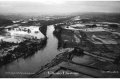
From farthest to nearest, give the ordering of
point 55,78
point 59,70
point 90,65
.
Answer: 1. point 90,65
2. point 59,70
3. point 55,78

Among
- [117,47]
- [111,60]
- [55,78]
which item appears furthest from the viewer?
[117,47]

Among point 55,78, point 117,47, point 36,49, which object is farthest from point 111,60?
point 36,49

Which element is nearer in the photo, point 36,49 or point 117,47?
point 117,47

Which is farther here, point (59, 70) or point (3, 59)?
point (3, 59)

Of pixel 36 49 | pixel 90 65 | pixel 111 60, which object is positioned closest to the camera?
pixel 90 65

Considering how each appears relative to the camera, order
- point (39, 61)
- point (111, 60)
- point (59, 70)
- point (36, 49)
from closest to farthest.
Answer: point (59, 70)
point (111, 60)
point (39, 61)
point (36, 49)

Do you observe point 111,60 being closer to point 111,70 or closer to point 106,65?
point 106,65

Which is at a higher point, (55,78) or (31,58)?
(55,78)

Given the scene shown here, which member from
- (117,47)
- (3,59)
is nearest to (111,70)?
(117,47)

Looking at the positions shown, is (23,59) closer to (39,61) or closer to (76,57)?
(39,61)
